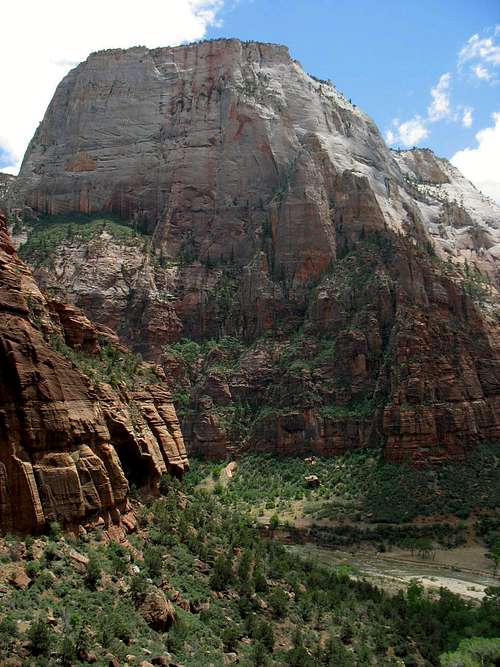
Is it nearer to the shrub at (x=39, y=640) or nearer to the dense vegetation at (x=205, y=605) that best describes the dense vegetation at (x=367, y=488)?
the dense vegetation at (x=205, y=605)

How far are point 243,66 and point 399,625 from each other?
11961 cm

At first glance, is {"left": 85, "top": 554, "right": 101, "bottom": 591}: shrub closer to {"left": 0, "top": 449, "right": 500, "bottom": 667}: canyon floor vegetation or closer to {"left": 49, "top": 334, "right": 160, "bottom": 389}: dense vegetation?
{"left": 0, "top": 449, "right": 500, "bottom": 667}: canyon floor vegetation

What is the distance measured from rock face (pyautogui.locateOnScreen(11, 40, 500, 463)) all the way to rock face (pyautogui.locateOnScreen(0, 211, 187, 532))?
59.9m

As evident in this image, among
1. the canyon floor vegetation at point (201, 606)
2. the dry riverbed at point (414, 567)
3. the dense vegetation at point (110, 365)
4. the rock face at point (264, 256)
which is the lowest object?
the dry riverbed at point (414, 567)

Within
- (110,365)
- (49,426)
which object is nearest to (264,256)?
(110,365)

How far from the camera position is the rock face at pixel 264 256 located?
99.6m

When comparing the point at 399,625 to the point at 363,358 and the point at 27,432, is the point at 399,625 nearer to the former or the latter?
the point at 27,432

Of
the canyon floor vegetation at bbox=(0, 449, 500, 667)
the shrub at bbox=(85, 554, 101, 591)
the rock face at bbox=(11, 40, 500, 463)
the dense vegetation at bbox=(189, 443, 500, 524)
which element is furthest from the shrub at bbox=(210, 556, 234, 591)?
the rock face at bbox=(11, 40, 500, 463)

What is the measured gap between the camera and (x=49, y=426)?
29453 mm

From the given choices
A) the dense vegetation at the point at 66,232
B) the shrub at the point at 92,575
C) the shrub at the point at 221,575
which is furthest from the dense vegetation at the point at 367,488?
the shrub at the point at 92,575

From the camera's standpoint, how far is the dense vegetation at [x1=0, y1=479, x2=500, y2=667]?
24.9 meters

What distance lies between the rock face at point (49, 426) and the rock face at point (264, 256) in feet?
197

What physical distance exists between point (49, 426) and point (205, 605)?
10773mm

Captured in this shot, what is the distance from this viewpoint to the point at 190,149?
444 feet
